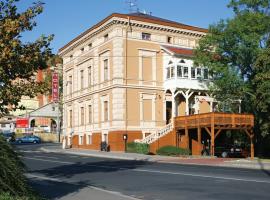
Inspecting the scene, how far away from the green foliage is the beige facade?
120ft

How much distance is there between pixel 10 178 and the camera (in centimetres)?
1031

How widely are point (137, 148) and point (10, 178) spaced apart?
3387 centimetres

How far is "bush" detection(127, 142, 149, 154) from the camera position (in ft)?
141

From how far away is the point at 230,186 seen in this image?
1664 centimetres

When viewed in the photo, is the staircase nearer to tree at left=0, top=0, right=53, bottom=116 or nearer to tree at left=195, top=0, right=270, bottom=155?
tree at left=195, top=0, right=270, bottom=155

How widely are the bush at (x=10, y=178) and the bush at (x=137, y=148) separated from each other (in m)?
32.4

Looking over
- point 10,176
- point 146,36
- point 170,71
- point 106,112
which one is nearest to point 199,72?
point 170,71

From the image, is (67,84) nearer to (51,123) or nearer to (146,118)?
(146,118)

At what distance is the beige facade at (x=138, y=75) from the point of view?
157 ft

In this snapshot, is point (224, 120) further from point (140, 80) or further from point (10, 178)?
point (10, 178)

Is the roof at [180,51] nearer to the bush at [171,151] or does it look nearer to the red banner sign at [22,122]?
the bush at [171,151]

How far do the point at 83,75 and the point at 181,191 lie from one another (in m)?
41.5

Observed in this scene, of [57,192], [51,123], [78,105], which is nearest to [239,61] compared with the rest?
[78,105]

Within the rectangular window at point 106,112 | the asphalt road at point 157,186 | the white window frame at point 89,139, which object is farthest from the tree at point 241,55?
the asphalt road at point 157,186
